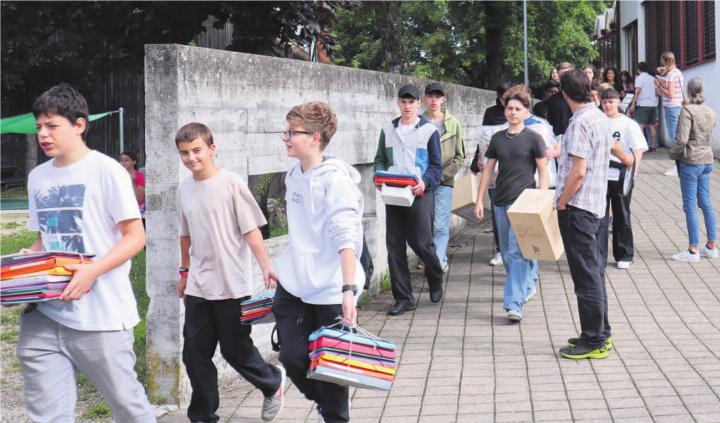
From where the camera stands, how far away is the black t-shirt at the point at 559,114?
11680mm

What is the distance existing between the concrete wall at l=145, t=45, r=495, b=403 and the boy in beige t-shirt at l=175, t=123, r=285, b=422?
612 mm

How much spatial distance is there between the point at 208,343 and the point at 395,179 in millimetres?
3138

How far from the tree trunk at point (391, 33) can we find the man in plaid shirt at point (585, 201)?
43.4 feet

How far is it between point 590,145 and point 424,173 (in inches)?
79.4

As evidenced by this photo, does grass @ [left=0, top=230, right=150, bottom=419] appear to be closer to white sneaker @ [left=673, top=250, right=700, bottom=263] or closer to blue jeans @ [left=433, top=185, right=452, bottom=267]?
blue jeans @ [left=433, top=185, right=452, bottom=267]

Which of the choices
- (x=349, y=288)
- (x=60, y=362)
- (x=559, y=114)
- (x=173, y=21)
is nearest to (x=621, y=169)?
(x=559, y=114)

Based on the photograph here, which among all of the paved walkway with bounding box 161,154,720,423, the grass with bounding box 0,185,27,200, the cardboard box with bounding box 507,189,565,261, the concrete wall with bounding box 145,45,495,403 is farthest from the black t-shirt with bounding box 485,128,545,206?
the grass with bounding box 0,185,27,200

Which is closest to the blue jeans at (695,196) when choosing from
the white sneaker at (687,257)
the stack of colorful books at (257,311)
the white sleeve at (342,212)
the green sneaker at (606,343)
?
the white sneaker at (687,257)

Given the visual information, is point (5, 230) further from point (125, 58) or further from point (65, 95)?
point (65, 95)

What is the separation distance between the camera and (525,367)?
277 inches

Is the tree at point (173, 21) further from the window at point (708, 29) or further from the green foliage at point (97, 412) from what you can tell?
the green foliage at point (97, 412)

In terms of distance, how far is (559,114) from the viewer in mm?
11727

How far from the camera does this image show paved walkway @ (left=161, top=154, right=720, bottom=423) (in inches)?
238

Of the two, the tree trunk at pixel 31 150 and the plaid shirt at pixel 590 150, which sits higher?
the tree trunk at pixel 31 150
